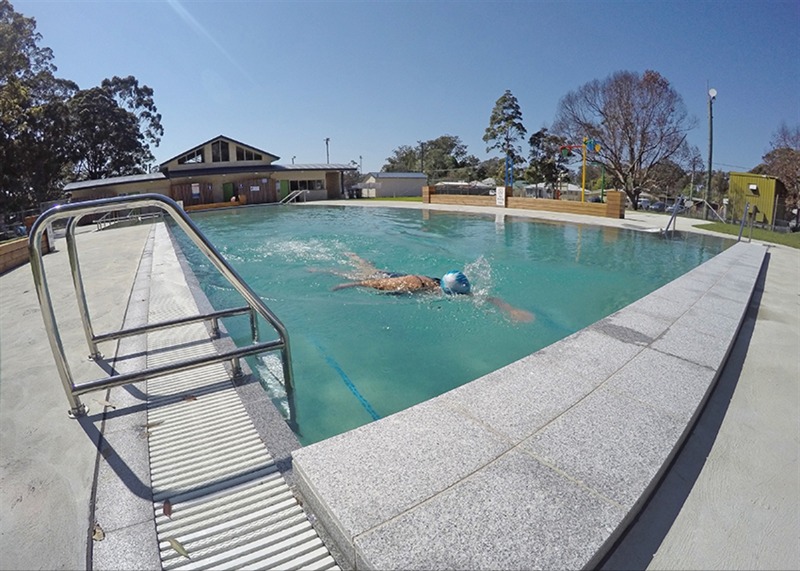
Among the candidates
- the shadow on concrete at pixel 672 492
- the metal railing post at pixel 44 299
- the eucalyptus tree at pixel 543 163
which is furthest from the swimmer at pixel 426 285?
the eucalyptus tree at pixel 543 163

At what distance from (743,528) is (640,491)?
0.48 m

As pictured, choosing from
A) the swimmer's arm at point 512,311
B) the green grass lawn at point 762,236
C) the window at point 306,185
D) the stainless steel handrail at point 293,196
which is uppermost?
the window at point 306,185

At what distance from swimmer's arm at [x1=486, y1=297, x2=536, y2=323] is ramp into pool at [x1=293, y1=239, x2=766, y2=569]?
2.94 meters

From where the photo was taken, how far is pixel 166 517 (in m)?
1.86

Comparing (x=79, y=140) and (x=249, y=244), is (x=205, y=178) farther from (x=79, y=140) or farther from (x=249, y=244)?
(x=249, y=244)

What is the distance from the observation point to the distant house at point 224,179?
Answer: 30062mm

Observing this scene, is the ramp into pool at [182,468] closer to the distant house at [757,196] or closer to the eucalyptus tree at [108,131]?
the distant house at [757,196]

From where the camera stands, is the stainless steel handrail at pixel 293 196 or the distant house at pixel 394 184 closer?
the stainless steel handrail at pixel 293 196

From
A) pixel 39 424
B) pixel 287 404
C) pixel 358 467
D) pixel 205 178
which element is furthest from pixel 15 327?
pixel 205 178

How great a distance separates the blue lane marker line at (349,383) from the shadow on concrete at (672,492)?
2205 mm

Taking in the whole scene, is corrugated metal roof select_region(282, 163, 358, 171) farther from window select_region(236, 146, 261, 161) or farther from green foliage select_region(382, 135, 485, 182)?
green foliage select_region(382, 135, 485, 182)

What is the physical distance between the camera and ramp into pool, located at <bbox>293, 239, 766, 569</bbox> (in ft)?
5.14

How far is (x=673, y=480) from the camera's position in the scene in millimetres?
2115

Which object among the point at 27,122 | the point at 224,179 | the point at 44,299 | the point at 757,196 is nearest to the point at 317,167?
the point at 224,179
